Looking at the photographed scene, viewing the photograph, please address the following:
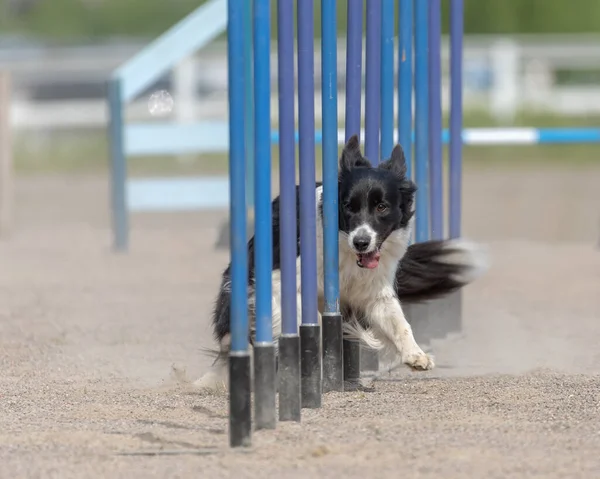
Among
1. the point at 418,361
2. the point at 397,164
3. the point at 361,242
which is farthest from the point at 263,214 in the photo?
the point at 397,164

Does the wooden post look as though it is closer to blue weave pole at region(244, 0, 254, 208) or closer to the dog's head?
blue weave pole at region(244, 0, 254, 208)

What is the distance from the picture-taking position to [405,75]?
18.6 ft

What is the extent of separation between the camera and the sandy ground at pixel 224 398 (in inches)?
139

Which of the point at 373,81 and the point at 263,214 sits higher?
the point at 373,81

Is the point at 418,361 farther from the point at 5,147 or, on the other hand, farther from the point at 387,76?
the point at 5,147

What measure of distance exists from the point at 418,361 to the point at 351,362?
1.10 ft

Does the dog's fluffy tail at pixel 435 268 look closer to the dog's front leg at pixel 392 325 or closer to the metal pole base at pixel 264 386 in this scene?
the dog's front leg at pixel 392 325

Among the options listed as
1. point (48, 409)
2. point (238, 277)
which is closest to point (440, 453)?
point (238, 277)

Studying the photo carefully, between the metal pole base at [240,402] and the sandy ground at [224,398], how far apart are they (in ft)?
0.20

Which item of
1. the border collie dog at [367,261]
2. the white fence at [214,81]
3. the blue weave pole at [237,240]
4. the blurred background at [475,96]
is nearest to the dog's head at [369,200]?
the border collie dog at [367,261]

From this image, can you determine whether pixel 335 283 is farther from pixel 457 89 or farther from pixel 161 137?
pixel 161 137

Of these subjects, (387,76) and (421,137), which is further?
(421,137)

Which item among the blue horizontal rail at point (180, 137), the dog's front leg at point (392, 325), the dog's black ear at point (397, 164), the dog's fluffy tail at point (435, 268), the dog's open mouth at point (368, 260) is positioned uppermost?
the blue horizontal rail at point (180, 137)

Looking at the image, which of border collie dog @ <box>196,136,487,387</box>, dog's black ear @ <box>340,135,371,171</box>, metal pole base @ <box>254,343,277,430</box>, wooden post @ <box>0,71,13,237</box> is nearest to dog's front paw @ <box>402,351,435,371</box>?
border collie dog @ <box>196,136,487,387</box>
